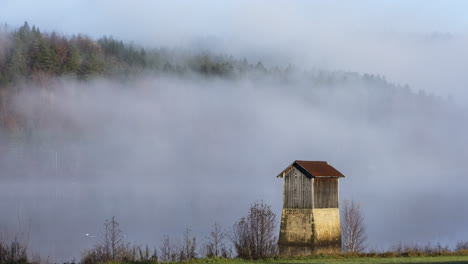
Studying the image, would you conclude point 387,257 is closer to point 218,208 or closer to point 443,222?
point 443,222

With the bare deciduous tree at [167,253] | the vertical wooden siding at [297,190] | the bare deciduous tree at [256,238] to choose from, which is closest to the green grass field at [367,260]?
the bare deciduous tree at [167,253]

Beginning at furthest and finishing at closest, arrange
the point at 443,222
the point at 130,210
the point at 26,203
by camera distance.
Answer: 1. the point at 26,203
2. the point at 130,210
3. the point at 443,222

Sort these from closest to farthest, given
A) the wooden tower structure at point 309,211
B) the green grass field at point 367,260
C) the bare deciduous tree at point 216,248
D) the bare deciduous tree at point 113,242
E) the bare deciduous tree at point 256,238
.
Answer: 1. the green grass field at point 367,260
2. the bare deciduous tree at point 113,242
3. the bare deciduous tree at point 216,248
4. the bare deciduous tree at point 256,238
5. the wooden tower structure at point 309,211

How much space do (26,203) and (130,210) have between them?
31.6 metres

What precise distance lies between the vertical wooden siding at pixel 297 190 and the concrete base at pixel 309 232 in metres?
0.59

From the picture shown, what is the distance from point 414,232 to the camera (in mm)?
99250

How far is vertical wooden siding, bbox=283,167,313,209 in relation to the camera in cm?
5572

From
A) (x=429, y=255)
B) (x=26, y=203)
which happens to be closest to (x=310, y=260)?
(x=429, y=255)

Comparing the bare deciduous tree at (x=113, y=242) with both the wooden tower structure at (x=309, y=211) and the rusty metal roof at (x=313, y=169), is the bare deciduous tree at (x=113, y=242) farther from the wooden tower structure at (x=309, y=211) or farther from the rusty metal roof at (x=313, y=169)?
the rusty metal roof at (x=313, y=169)

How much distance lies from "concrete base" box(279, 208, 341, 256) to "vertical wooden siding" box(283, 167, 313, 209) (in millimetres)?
587

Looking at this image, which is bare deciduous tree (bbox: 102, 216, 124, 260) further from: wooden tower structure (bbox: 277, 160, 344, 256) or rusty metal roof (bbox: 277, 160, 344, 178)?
rusty metal roof (bbox: 277, 160, 344, 178)

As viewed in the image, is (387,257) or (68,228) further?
(68,228)

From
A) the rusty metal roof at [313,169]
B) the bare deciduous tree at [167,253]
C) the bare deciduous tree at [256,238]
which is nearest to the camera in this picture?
the bare deciduous tree at [167,253]

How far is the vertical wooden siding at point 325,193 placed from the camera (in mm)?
55812
